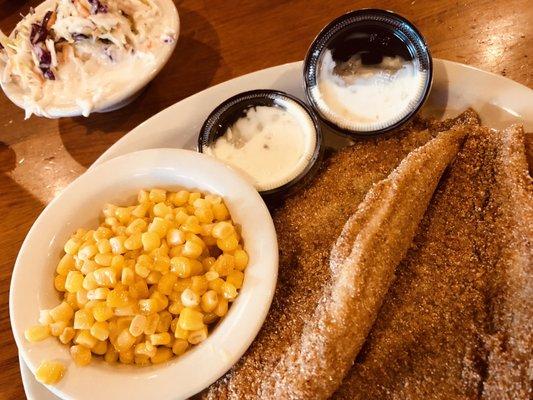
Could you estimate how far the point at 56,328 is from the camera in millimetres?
1846

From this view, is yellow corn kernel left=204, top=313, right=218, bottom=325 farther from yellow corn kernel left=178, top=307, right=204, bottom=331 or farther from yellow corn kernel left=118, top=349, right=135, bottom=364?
yellow corn kernel left=118, top=349, right=135, bottom=364

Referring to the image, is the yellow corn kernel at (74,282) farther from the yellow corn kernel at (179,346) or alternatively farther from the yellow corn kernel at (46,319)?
the yellow corn kernel at (179,346)

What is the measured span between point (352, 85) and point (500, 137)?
0.60 metres

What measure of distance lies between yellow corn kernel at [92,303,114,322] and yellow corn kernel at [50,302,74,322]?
0.12m

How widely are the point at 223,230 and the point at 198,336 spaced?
38 cm

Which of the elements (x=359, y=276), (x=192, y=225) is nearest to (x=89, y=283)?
(x=192, y=225)

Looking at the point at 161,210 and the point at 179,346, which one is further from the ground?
the point at 161,210

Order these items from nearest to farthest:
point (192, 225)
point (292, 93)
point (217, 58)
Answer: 1. point (192, 225)
2. point (292, 93)
3. point (217, 58)

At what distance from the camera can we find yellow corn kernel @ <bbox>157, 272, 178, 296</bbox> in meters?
1.89

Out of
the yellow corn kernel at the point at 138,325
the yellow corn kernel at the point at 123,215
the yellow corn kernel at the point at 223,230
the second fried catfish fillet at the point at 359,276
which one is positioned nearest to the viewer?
the second fried catfish fillet at the point at 359,276

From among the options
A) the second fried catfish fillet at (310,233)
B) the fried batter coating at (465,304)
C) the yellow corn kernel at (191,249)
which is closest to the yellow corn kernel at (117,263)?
the yellow corn kernel at (191,249)

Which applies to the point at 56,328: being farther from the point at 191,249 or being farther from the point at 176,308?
the point at 191,249

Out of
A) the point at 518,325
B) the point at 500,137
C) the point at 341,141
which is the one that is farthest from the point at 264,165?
the point at 518,325

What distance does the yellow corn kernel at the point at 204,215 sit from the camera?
6.45 feet
